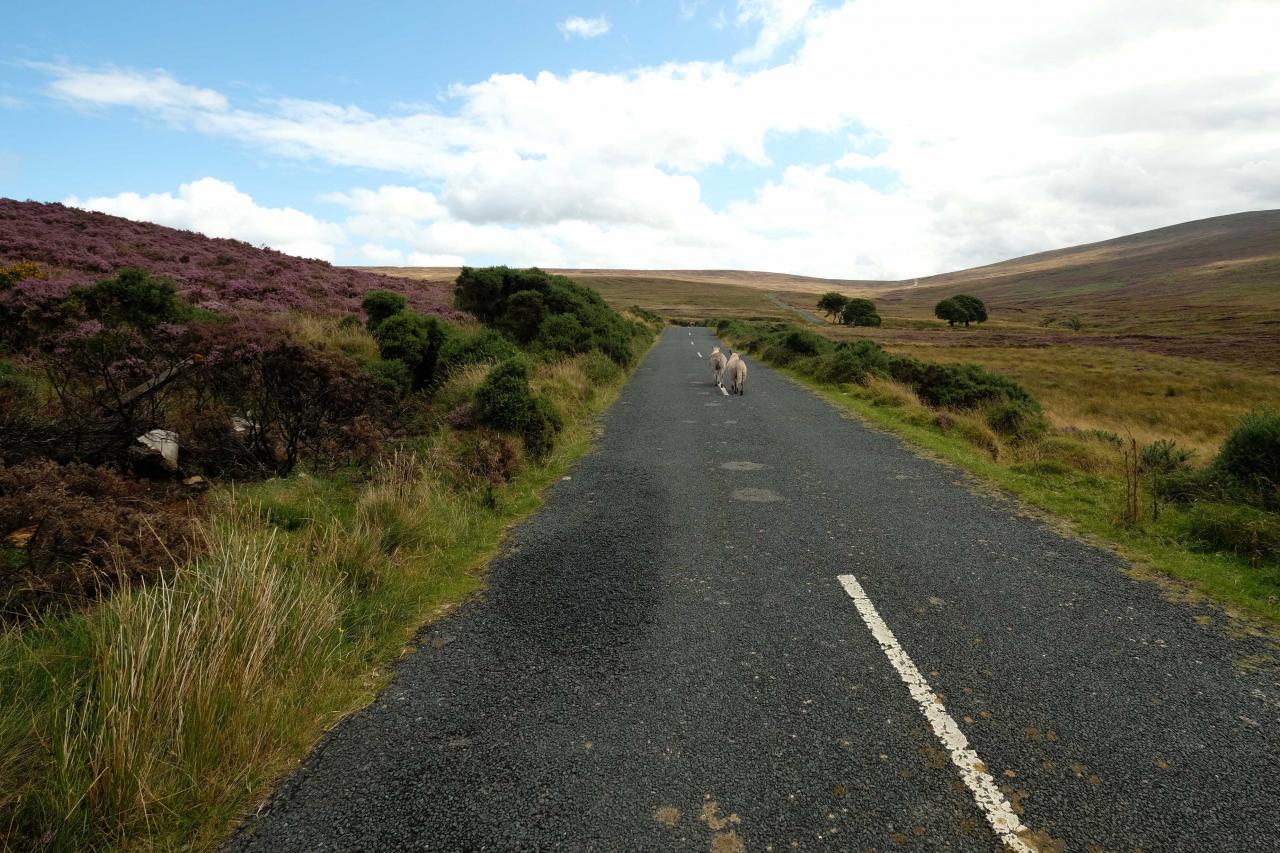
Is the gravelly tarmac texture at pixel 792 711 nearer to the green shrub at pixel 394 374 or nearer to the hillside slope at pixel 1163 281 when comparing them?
the green shrub at pixel 394 374

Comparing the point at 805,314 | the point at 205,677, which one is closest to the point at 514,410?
the point at 205,677

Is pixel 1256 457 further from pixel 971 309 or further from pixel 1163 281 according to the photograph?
pixel 1163 281

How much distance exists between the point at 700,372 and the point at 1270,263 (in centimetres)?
16442

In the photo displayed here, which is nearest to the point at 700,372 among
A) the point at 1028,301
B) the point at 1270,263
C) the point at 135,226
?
the point at 135,226

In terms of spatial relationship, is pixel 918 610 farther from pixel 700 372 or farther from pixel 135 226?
pixel 135 226

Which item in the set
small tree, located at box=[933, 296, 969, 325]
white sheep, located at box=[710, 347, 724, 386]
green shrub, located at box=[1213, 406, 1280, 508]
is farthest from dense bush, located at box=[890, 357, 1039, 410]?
small tree, located at box=[933, 296, 969, 325]

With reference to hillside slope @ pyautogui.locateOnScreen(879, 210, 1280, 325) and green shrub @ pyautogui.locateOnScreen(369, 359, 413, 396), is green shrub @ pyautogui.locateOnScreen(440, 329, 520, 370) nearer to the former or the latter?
green shrub @ pyautogui.locateOnScreen(369, 359, 413, 396)

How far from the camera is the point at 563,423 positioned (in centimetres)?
1158

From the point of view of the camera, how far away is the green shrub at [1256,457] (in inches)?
278

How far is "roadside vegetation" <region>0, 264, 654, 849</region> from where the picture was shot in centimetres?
269

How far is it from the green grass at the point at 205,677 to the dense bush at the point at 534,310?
598 inches

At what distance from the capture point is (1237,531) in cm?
590

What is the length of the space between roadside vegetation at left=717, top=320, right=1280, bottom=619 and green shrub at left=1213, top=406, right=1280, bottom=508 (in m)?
0.01

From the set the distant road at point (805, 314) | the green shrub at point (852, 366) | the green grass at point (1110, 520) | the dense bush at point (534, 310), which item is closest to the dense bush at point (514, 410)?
the green grass at point (1110, 520)
